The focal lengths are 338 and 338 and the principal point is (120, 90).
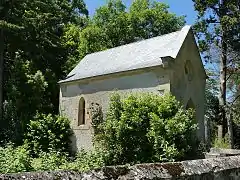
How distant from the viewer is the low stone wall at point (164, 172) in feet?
7.07

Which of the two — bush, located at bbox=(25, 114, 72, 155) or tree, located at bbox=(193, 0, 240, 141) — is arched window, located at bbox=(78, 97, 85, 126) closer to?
bush, located at bbox=(25, 114, 72, 155)

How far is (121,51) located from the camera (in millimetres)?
21641

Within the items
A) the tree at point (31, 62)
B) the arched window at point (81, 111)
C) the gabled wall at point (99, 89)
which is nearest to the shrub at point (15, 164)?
the gabled wall at point (99, 89)

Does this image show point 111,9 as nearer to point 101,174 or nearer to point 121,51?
point 121,51

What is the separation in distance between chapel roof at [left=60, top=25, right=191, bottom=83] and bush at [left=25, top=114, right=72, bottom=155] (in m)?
3.00

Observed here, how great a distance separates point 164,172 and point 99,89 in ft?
56.7

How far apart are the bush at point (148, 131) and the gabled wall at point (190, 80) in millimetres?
2073

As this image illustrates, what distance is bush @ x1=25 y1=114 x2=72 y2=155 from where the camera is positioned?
20.2m

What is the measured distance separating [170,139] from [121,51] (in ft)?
30.4

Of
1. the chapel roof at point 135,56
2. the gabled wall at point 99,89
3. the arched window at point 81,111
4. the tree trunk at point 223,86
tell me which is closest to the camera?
the gabled wall at point 99,89

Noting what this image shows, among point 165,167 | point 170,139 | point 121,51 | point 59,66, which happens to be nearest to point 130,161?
point 170,139

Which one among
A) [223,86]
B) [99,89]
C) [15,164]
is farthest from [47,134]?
[223,86]

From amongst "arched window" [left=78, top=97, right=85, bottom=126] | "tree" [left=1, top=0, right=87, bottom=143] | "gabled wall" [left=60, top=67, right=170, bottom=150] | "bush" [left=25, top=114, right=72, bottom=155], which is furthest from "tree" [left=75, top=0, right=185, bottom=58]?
"bush" [left=25, top=114, right=72, bottom=155]

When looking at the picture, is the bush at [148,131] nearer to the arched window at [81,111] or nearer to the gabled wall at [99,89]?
the gabled wall at [99,89]
